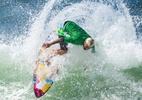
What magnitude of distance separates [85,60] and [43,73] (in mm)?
1885

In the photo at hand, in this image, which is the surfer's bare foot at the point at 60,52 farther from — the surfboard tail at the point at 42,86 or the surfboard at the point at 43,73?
the surfboard tail at the point at 42,86

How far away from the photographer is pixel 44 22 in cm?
1387

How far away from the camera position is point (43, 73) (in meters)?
10.7

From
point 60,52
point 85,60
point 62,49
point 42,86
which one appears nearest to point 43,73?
point 42,86

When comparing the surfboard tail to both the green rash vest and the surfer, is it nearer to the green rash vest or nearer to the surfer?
the surfer

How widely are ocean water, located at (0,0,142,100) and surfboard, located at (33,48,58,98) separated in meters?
0.32

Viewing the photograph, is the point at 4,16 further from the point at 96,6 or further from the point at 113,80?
the point at 113,80

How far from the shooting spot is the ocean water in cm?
1064

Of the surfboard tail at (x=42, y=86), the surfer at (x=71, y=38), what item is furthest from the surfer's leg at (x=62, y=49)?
the surfboard tail at (x=42, y=86)

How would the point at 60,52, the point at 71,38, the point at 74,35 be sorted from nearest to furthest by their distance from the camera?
1. the point at 71,38
2. the point at 74,35
3. the point at 60,52

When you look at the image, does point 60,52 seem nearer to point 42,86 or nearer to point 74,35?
point 74,35

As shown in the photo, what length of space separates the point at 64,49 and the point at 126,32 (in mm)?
3573

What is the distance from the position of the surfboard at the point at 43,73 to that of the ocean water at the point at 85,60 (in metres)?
0.32

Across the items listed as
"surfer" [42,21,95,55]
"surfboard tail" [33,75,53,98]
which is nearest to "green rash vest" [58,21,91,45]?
"surfer" [42,21,95,55]
